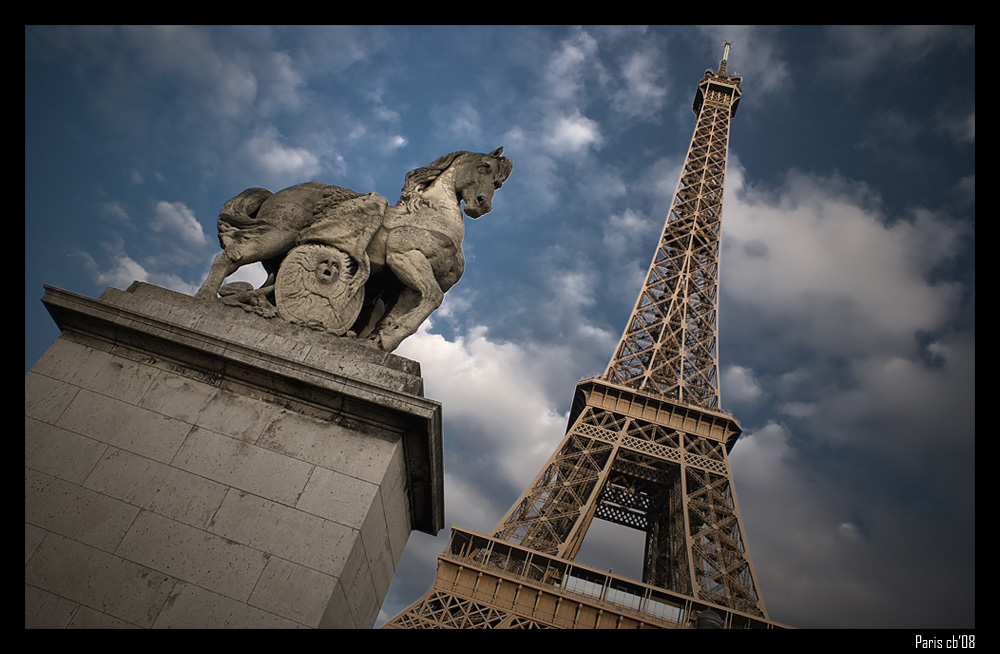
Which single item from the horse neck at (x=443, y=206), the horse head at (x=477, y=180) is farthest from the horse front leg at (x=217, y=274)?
the horse head at (x=477, y=180)

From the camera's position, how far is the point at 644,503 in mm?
35781

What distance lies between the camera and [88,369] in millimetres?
4473

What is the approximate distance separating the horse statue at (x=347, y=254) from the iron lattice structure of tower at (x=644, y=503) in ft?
58.6

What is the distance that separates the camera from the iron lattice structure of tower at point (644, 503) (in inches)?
880

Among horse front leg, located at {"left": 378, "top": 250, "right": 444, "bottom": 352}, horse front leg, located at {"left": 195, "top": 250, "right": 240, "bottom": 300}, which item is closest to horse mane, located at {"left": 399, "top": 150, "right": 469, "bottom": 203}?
horse front leg, located at {"left": 378, "top": 250, "right": 444, "bottom": 352}

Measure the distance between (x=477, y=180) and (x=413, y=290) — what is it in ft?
5.49

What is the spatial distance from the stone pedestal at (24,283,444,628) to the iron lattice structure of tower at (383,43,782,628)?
1819 centimetres

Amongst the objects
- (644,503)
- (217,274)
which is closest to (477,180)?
(217,274)

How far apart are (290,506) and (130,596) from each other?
106cm

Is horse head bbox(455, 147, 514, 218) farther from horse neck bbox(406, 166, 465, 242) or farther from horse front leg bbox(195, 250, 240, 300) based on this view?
horse front leg bbox(195, 250, 240, 300)

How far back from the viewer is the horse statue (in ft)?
17.1

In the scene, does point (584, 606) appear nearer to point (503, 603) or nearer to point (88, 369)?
point (503, 603)
